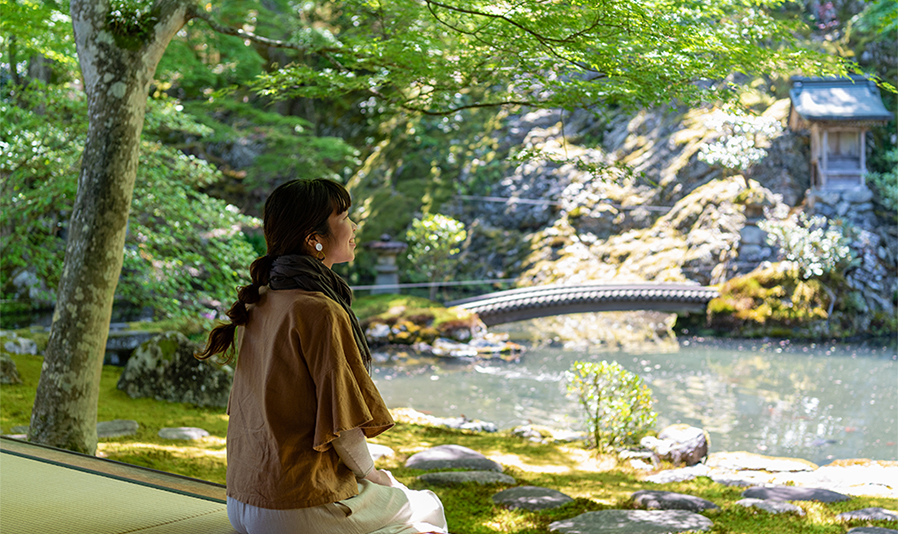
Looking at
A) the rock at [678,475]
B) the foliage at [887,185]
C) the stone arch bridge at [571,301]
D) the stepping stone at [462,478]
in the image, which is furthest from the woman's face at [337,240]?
the foliage at [887,185]

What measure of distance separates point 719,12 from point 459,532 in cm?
290

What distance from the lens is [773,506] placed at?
3.67m

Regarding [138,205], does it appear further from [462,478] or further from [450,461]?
[462,478]

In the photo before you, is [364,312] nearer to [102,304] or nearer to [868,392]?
[868,392]

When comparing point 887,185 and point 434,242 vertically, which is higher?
point 887,185

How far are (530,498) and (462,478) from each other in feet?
1.99

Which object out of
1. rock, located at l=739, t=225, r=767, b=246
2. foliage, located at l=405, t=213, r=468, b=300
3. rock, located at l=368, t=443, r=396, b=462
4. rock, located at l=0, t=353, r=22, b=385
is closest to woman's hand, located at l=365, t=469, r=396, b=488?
rock, located at l=368, t=443, r=396, b=462

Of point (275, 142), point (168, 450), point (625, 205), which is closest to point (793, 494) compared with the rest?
point (168, 450)

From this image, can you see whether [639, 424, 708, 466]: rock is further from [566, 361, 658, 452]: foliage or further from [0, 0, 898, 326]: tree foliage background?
[0, 0, 898, 326]: tree foliage background

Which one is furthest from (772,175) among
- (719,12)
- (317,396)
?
(317,396)

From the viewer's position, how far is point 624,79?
3.56m

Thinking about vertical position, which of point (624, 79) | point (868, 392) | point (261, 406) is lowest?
point (868, 392)

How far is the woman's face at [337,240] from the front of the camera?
1.66 meters

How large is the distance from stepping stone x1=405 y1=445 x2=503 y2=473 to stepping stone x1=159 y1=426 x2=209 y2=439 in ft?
4.85
